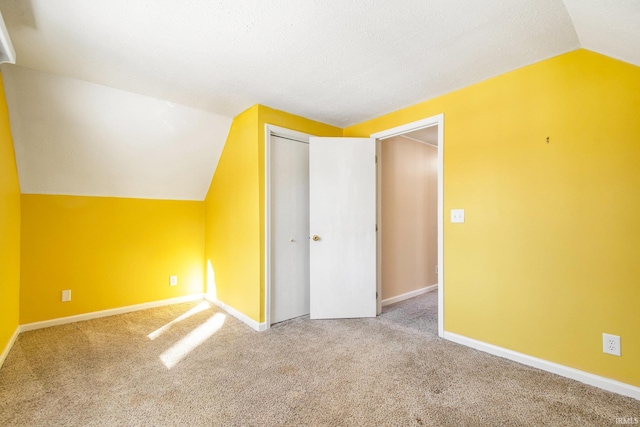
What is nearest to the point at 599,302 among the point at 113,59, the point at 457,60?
the point at 457,60

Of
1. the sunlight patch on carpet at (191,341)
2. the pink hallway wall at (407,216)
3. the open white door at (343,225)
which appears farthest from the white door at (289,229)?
the pink hallway wall at (407,216)

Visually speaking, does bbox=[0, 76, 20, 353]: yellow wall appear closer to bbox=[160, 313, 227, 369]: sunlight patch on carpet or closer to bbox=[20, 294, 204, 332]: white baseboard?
bbox=[20, 294, 204, 332]: white baseboard

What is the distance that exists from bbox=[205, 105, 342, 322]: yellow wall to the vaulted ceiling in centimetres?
17

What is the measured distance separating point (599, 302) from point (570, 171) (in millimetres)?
887

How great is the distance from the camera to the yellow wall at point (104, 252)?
2779 millimetres

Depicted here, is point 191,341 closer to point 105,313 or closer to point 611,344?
point 105,313

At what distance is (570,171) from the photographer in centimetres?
192

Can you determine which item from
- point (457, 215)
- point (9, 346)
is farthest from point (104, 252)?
point (457, 215)

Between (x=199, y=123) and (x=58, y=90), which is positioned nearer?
(x=58, y=90)

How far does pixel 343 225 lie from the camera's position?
3107mm

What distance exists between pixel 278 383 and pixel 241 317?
1304 millimetres

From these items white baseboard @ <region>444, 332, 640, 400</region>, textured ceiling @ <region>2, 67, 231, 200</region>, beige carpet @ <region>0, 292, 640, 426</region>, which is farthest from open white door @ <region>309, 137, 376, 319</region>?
textured ceiling @ <region>2, 67, 231, 200</region>

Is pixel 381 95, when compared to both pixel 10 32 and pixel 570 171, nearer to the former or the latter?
pixel 570 171

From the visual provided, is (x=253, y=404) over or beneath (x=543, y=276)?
beneath
